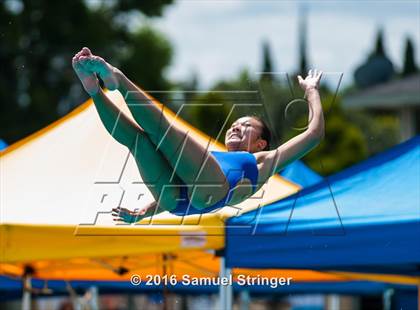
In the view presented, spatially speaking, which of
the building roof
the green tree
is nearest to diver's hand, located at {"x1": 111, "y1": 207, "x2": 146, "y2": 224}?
the building roof

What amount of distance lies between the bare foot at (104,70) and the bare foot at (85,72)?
0.02 metres

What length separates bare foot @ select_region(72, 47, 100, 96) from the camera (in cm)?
409

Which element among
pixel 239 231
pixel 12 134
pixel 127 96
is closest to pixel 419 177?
pixel 239 231

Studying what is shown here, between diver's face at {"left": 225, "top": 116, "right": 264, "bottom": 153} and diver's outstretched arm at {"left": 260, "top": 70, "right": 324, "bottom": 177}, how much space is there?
123 mm

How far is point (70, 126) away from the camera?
24.9ft

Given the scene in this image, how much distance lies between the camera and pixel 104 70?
4.09m

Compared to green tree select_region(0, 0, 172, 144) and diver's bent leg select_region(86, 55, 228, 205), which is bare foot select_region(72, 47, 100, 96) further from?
green tree select_region(0, 0, 172, 144)

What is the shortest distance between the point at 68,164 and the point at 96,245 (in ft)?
3.26

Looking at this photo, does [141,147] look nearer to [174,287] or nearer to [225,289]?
[225,289]

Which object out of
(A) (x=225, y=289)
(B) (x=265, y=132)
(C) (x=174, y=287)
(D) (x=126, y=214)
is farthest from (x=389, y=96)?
(D) (x=126, y=214)

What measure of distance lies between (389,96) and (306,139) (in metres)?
14.8

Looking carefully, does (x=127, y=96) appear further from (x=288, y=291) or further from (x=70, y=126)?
(x=288, y=291)

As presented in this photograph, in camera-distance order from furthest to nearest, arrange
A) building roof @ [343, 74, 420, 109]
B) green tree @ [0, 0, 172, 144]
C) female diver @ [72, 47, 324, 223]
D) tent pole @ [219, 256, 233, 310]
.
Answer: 1. green tree @ [0, 0, 172, 144]
2. building roof @ [343, 74, 420, 109]
3. tent pole @ [219, 256, 233, 310]
4. female diver @ [72, 47, 324, 223]

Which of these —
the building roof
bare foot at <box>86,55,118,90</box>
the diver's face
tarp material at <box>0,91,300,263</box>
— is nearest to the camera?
bare foot at <box>86,55,118,90</box>
